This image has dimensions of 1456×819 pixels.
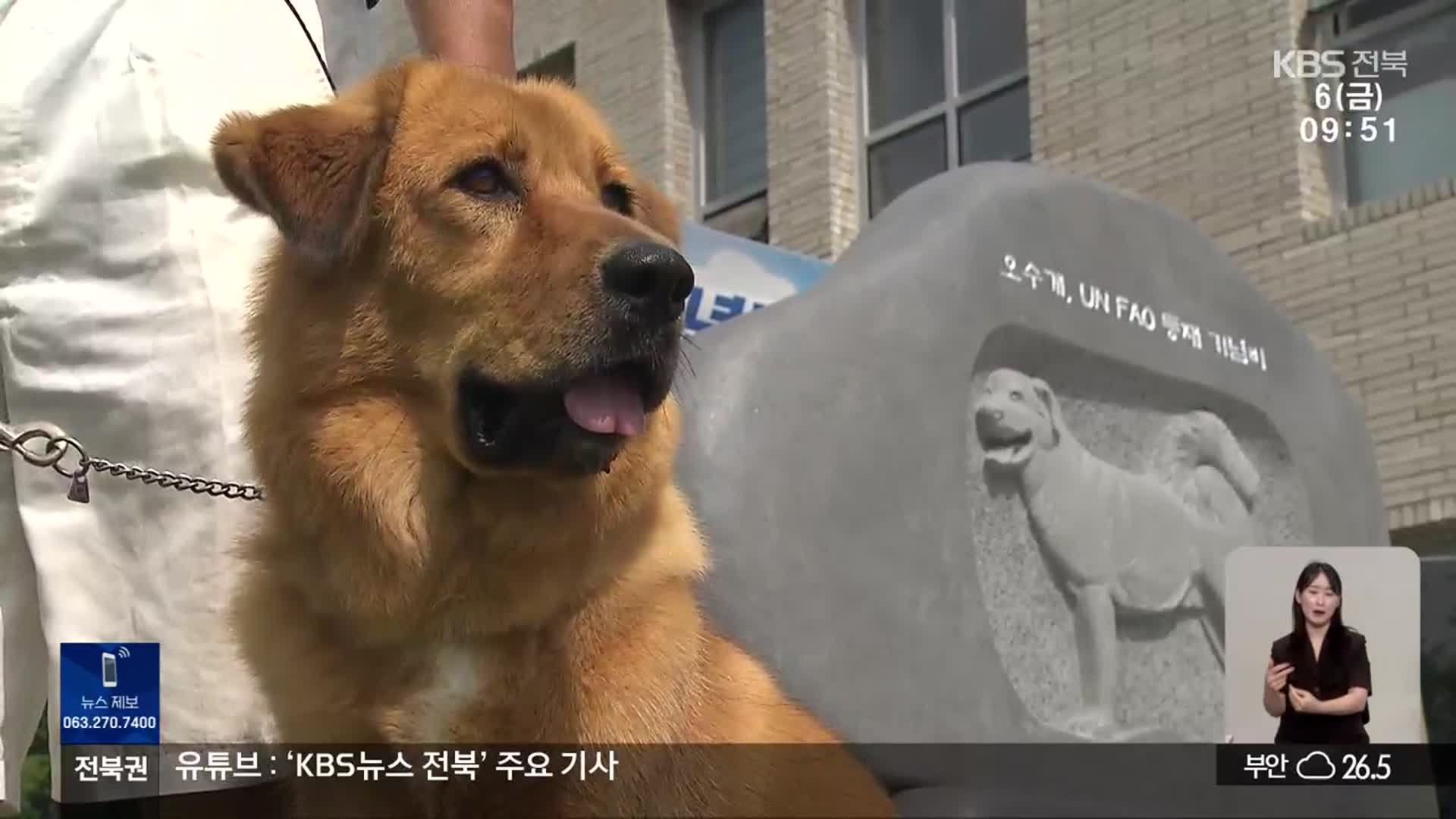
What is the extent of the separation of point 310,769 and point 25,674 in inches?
31.6

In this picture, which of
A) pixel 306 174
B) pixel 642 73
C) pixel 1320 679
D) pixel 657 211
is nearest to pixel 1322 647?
pixel 1320 679

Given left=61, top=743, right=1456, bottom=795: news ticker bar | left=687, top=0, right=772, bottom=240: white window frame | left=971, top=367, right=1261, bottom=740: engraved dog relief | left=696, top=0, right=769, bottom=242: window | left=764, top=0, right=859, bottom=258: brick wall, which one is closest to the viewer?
left=61, top=743, right=1456, bottom=795: news ticker bar

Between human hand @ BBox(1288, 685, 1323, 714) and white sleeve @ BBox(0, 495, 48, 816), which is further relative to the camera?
human hand @ BBox(1288, 685, 1323, 714)

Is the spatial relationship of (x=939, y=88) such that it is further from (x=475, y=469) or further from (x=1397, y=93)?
(x=475, y=469)

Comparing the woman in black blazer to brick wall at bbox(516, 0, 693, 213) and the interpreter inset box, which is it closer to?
the interpreter inset box

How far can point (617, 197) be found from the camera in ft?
8.89

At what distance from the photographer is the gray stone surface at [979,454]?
132 inches

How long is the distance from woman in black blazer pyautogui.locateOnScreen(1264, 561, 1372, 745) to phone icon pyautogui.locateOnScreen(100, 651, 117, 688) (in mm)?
3122

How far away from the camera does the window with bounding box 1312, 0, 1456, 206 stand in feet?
23.0

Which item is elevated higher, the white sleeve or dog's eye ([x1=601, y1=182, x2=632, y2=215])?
dog's eye ([x1=601, y1=182, x2=632, y2=215])

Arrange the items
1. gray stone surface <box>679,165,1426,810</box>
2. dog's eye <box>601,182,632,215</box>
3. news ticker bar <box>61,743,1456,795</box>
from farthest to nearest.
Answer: gray stone surface <box>679,165,1426,810</box> < dog's eye <box>601,182,632,215</box> < news ticker bar <box>61,743,1456,795</box>

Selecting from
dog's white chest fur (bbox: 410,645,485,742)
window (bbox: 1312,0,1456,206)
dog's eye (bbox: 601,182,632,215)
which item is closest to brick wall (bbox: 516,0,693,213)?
window (bbox: 1312,0,1456,206)

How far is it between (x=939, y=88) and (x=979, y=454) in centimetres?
551

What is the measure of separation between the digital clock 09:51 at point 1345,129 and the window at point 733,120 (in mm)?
3635
